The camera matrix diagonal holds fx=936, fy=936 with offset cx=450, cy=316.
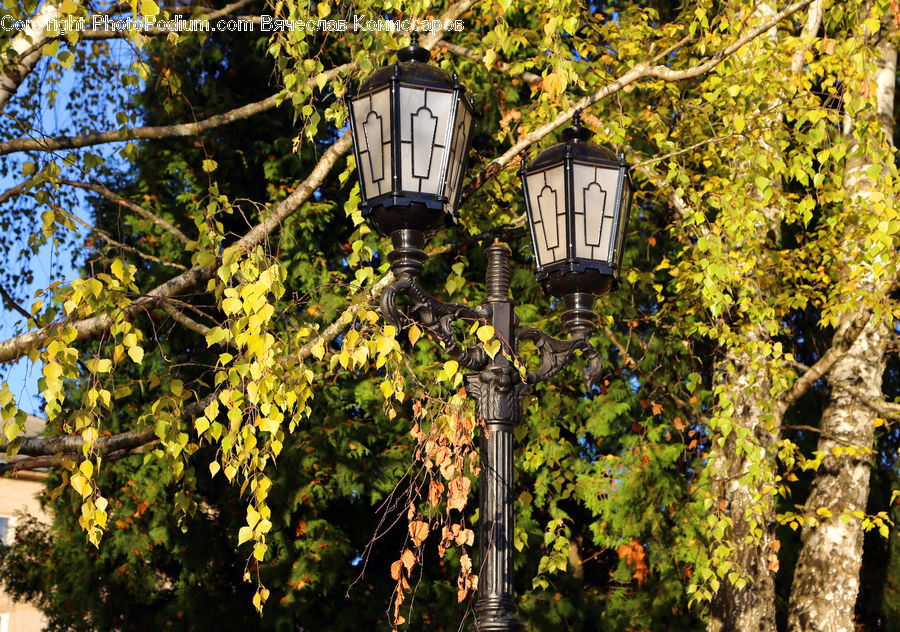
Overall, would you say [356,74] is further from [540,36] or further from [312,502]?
A: [312,502]

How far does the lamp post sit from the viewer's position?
10.7 feet

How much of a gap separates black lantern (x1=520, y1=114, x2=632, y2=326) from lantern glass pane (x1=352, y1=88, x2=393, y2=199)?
764 mm

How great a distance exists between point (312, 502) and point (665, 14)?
680 cm

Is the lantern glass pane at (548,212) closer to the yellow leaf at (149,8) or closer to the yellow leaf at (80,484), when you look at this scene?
the yellow leaf at (149,8)

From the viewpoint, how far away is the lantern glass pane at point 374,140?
3.30 m

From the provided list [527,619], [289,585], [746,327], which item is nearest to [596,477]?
[527,619]

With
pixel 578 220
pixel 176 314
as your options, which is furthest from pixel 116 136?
pixel 578 220

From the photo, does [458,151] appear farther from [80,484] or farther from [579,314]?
[80,484]

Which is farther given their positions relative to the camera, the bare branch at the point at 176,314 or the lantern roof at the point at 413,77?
the bare branch at the point at 176,314

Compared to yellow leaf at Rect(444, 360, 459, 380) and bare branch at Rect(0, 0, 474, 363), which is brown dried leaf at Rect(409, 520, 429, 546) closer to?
yellow leaf at Rect(444, 360, 459, 380)

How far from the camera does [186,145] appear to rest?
10211 millimetres

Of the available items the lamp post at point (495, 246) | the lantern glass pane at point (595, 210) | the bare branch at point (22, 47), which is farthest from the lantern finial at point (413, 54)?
the bare branch at point (22, 47)

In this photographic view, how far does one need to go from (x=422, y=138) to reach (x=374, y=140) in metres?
0.19

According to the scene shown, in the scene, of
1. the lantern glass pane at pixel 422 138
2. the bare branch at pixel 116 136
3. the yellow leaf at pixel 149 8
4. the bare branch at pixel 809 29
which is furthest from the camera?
the bare branch at pixel 809 29
